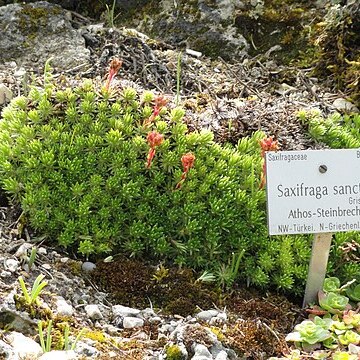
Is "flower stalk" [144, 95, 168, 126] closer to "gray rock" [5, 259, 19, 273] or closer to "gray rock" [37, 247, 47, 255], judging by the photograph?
"gray rock" [37, 247, 47, 255]

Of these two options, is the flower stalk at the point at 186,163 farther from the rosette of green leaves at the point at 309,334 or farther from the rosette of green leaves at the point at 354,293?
the rosette of green leaves at the point at 354,293

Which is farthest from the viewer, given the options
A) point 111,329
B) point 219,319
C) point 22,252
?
point 22,252

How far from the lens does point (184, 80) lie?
15.9 ft

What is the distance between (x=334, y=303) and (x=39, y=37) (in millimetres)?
3215

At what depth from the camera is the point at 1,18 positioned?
511cm

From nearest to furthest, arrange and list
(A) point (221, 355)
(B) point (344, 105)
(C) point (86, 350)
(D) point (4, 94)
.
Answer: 1. (C) point (86, 350)
2. (A) point (221, 355)
3. (D) point (4, 94)
4. (B) point (344, 105)

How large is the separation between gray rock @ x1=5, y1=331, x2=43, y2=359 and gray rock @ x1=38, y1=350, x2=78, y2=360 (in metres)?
0.04

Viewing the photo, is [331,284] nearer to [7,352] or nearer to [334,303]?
[334,303]

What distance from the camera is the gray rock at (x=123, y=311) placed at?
9.45 feet

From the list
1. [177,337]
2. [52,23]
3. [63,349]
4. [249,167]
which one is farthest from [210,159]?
[52,23]

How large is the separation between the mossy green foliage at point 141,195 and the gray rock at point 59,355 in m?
0.89

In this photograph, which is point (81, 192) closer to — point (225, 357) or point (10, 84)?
point (225, 357)

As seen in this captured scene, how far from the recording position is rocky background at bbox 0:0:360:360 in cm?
267

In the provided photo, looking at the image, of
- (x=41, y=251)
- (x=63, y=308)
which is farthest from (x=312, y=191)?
(x=41, y=251)
